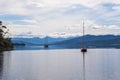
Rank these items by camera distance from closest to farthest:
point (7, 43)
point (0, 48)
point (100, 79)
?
point (100, 79)
point (0, 48)
point (7, 43)

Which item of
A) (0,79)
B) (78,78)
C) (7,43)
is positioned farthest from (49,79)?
(7,43)

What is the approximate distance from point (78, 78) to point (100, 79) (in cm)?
279

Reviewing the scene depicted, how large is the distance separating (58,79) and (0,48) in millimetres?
122220

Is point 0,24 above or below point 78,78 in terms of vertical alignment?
above

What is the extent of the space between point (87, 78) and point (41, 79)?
5.48 metres

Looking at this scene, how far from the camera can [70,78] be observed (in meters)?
37.1

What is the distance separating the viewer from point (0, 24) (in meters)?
159

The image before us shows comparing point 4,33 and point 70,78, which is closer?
point 70,78

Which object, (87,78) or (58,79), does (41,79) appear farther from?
(87,78)

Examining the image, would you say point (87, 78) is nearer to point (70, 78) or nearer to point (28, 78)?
point (70, 78)

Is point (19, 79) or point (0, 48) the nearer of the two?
point (19, 79)

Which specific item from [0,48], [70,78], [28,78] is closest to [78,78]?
[70,78]

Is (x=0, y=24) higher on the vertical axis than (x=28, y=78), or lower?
higher

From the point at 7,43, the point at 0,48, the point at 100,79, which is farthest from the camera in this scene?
the point at 7,43
